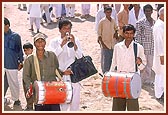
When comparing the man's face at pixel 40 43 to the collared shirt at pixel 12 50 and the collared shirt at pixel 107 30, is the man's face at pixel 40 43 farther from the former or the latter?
the collared shirt at pixel 107 30

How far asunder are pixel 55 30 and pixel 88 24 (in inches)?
55.1

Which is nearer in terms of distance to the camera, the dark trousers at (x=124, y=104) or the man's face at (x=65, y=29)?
the dark trousers at (x=124, y=104)

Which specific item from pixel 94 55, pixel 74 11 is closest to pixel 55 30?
pixel 74 11

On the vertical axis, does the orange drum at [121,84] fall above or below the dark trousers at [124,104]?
above

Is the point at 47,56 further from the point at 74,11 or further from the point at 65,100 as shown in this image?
the point at 74,11

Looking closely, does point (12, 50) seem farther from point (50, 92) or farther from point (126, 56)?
point (50, 92)

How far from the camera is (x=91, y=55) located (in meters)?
13.4

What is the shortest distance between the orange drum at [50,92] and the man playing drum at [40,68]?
208 mm

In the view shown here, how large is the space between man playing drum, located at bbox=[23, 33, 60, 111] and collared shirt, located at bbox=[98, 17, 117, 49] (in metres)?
3.44

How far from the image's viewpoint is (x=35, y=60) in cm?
703

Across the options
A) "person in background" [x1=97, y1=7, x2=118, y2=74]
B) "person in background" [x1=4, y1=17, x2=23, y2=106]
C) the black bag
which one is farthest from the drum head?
"person in background" [x1=97, y1=7, x2=118, y2=74]

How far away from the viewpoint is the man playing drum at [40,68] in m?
7.01

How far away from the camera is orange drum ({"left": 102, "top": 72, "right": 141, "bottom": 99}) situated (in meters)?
7.07

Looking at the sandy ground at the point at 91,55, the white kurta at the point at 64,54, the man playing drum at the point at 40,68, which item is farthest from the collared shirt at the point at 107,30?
the man playing drum at the point at 40,68
